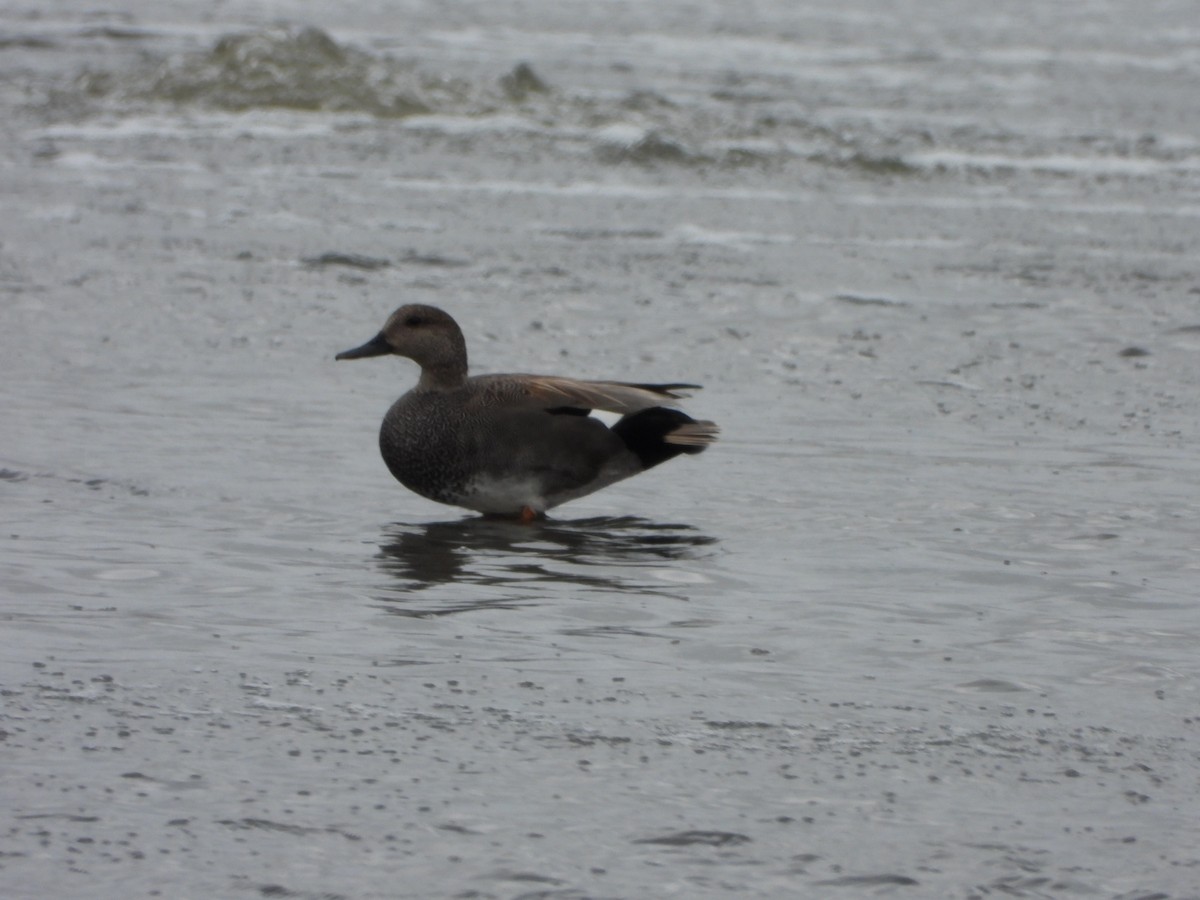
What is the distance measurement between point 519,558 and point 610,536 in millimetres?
536

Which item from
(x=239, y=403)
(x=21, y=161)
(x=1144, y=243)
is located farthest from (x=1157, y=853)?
(x=21, y=161)

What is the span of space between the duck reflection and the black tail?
0.94 ft

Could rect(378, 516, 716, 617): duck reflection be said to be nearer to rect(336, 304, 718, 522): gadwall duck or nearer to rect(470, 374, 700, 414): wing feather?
rect(336, 304, 718, 522): gadwall duck

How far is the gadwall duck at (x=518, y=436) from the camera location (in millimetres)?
7691

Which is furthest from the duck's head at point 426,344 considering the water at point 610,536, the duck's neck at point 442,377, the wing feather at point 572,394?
the water at point 610,536

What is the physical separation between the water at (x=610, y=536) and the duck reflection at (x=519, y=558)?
30mm

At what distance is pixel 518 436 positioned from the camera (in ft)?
25.6

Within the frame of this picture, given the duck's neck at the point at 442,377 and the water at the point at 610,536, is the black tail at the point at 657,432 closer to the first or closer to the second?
the water at the point at 610,536

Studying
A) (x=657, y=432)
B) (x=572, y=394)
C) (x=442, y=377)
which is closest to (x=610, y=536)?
(x=657, y=432)

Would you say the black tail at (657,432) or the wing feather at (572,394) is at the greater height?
the wing feather at (572,394)

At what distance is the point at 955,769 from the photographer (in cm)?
489

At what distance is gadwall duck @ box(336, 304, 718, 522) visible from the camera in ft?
25.2

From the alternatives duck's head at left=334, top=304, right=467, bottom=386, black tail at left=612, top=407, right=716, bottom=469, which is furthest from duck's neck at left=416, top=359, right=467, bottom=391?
black tail at left=612, top=407, right=716, bottom=469

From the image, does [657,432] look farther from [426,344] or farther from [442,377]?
[426,344]
